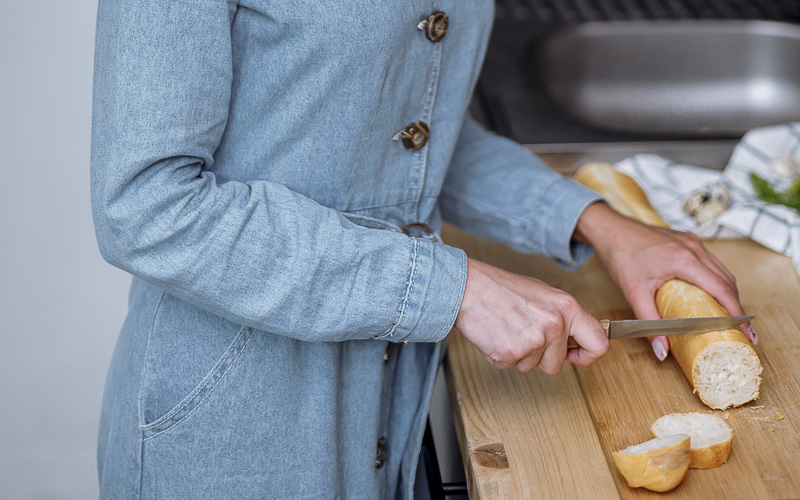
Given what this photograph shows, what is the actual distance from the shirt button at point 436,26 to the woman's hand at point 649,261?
0.34 meters

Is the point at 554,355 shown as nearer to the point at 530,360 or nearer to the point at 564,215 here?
the point at 530,360

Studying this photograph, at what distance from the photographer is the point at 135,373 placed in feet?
2.63

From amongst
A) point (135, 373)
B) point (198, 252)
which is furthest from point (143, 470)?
point (198, 252)

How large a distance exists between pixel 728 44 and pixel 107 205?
158 centimetres

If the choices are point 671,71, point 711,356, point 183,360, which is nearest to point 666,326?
point 711,356

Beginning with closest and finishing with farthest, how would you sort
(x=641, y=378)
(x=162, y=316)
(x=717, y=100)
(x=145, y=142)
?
(x=145, y=142), (x=162, y=316), (x=641, y=378), (x=717, y=100)

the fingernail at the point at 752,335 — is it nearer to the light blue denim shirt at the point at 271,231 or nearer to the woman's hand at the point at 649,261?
the woman's hand at the point at 649,261

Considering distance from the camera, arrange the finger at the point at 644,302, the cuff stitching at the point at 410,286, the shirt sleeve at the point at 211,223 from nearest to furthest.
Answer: the shirt sleeve at the point at 211,223 → the cuff stitching at the point at 410,286 → the finger at the point at 644,302

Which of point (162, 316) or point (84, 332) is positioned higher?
point (162, 316)

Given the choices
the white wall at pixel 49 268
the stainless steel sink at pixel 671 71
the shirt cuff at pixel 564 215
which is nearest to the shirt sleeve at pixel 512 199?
the shirt cuff at pixel 564 215

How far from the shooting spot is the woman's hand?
0.90 m

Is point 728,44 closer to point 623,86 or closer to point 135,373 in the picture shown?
point 623,86

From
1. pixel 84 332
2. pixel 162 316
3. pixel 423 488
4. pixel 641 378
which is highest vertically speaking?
pixel 162 316

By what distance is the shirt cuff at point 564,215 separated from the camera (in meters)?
0.97
